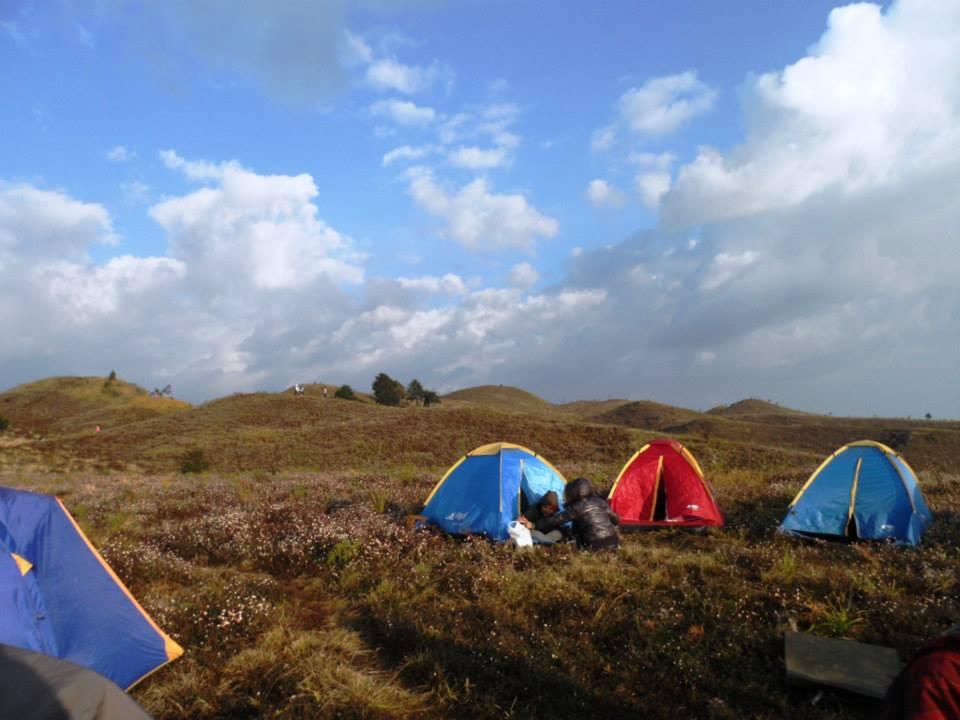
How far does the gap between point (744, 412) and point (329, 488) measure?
→ 8746 cm

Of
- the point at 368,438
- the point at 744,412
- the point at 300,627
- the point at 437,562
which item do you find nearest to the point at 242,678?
the point at 300,627

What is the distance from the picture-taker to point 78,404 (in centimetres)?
7444

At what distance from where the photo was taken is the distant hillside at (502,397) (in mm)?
96287

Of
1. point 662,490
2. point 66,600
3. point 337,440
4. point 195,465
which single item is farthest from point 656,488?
point 337,440

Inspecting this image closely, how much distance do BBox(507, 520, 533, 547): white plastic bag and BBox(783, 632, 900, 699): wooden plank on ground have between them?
175 inches

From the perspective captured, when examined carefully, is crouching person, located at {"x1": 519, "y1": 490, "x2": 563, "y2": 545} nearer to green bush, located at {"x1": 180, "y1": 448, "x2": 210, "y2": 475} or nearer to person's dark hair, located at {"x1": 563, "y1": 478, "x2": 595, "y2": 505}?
person's dark hair, located at {"x1": 563, "y1": 478, "x2": 595, "y2": 505}

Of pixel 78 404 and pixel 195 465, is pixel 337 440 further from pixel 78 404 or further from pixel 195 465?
pixel 78 404

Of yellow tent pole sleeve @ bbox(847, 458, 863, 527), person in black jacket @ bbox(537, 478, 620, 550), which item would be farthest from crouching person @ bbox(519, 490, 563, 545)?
yellow tent pole sleeve @ bbox(847, 458, 863, 527)

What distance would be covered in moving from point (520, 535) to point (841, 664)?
5172mm

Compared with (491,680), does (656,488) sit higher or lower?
higher

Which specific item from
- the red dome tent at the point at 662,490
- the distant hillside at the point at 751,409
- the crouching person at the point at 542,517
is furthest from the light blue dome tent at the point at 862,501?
the distant hillside at the point at 751,409

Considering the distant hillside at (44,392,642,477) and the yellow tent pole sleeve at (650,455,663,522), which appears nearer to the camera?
the yellow tent pole sleeve at (650,455,663,522)

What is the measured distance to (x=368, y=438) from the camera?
37906 mm

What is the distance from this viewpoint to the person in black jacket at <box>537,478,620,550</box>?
944cm
